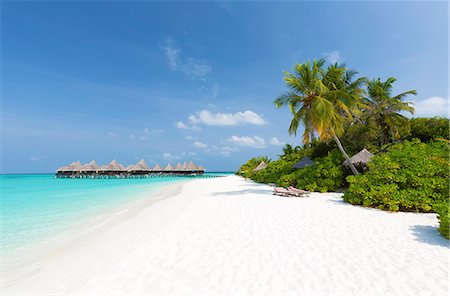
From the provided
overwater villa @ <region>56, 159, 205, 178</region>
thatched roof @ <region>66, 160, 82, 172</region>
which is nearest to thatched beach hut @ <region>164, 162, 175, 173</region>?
overwater villa @ <region>56, 159, 205, 178</region>

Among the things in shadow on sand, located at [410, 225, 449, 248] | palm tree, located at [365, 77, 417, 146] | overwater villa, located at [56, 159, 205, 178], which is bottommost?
shadow on sand, located at [410, 225, 449, 248]

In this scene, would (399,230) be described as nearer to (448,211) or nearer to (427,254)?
(448,211)

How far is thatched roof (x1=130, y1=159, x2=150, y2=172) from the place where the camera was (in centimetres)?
5042

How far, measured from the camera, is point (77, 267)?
12.4ft

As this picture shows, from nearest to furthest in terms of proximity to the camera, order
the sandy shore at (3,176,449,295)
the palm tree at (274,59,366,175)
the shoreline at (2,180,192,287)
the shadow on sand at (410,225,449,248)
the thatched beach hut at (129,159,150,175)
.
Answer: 1. the sandy shore at (3,176,449,295)
2. the shoreline at (2,180,192,287)
3. the shadow on sand at (410,225,449,248)
4. the palm tree at (274,59,366,175)
5. the thatched beach hut at (129,159,150,175)

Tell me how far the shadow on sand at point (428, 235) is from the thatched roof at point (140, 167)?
170 feet

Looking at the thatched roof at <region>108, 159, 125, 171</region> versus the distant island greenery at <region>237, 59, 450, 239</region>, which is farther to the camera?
the thatched roof at <region>108, 159, 125, 171</region>

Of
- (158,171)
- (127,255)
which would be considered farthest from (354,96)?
(158,171)

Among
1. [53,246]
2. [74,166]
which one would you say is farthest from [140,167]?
[53,246]

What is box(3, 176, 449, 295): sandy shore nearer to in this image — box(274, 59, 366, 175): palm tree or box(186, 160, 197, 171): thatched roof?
box(274, 59, 366, 175): palm tree

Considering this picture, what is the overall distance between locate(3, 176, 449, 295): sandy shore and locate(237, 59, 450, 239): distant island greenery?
138 centimetres

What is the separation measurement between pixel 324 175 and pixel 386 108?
28.5 feet

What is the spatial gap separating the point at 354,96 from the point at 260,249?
1214 centimetres

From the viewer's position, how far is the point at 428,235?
4.61 meters
